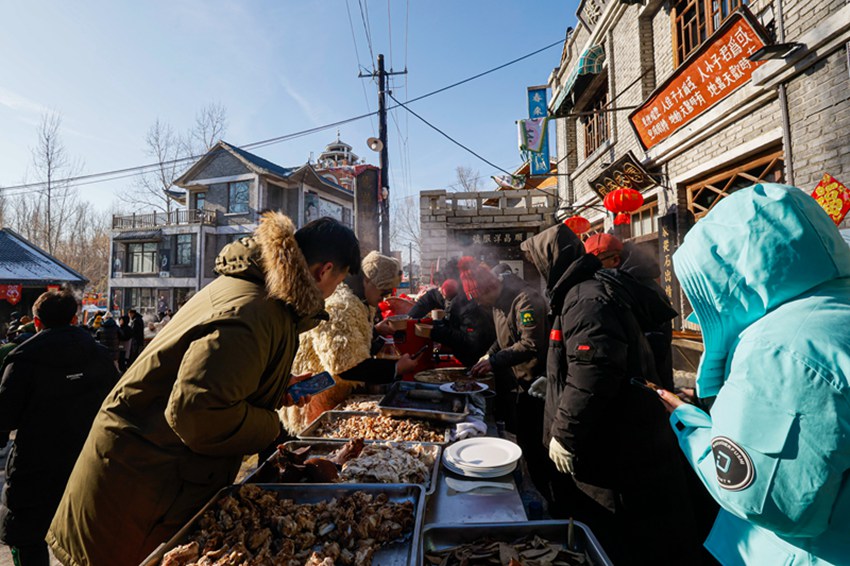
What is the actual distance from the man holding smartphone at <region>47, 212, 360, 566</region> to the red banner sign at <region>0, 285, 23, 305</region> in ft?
44.5

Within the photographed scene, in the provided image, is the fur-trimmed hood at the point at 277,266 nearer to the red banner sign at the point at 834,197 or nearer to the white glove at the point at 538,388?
the white glove at the point at 538,388

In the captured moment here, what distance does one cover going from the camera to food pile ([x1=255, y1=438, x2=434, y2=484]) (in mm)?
1792

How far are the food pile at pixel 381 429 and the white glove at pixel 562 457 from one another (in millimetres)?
672

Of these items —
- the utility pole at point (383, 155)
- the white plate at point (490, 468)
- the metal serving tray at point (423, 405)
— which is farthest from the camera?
the utility pole at point (383, 155)

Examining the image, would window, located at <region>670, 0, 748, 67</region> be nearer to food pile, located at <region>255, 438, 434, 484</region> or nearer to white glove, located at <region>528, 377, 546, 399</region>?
white glove, located at <region>528, 377, 546, 399</region>

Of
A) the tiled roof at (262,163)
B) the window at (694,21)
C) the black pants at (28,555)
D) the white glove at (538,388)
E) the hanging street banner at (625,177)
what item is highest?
the tiled roof at (262,163)

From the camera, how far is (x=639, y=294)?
8.29 feet

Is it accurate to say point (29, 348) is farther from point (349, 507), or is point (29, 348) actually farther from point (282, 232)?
point (349, 507)

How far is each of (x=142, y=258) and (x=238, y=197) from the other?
9070 mm

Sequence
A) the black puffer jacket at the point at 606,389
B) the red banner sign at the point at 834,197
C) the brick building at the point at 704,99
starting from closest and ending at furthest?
the black puffer jacket at the point at 606,389 → the red banner sign at the point at 834,197 → the brick building at the point at 704,99

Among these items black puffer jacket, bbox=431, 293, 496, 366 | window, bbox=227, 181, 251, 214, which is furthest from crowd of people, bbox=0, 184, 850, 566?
window, bbox=227, 181, 251, 214

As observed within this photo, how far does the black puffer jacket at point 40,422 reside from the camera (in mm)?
2725

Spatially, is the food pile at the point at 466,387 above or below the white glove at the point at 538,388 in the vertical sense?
below

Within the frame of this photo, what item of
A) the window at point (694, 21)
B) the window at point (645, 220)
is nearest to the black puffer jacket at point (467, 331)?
the window at point (645, 220)
